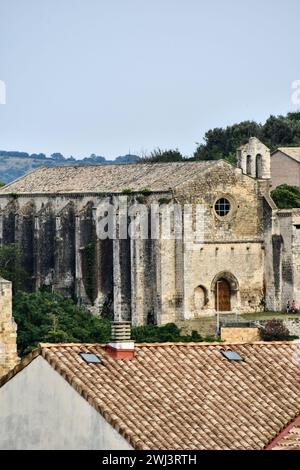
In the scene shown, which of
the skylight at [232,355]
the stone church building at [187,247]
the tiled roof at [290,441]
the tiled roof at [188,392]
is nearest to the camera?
the tiled roof at [188,392]

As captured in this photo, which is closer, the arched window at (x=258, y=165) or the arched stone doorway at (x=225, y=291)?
Answer: the arched stone doorway at (x=225, y=291)

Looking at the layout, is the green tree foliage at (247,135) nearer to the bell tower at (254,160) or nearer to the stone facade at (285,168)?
the stone facade at (285,168)

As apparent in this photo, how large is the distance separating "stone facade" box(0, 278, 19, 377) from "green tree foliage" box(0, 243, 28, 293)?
153 feet

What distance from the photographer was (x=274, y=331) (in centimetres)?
8294

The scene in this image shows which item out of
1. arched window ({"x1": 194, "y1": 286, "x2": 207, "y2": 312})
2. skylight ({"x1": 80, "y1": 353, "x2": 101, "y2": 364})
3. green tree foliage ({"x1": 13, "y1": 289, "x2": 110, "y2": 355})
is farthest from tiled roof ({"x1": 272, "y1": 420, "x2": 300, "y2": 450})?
arched window ({"x1": 194, "y1": 286, "x2": 207, "y2": 312})

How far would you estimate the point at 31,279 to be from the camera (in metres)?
95.9

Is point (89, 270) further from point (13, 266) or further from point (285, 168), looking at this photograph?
point (285, 168)

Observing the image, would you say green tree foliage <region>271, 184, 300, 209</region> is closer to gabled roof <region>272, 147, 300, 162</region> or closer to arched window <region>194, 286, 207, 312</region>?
arched window <region>194, 286, 207, 312</region>

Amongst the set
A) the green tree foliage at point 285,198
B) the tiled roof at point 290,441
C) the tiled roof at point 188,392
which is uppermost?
the green tree foliage at point 285,198

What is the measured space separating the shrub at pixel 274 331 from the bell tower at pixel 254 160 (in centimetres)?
776

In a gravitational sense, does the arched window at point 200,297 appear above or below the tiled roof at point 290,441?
above

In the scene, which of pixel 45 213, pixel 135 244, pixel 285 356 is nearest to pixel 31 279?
pixel 45 213

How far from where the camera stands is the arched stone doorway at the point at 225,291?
288ft

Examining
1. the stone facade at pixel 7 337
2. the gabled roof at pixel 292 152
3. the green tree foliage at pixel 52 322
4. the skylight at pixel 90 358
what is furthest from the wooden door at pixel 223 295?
the skylight at pixel 90 358
